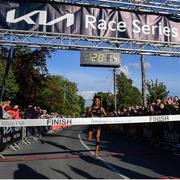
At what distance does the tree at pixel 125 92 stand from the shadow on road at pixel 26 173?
2034 inches

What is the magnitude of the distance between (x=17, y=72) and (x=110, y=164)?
17.8m

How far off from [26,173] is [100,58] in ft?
29.2

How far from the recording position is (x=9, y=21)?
16016 mm

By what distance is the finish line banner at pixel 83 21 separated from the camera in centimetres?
1622

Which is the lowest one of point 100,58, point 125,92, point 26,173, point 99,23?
point 26,173

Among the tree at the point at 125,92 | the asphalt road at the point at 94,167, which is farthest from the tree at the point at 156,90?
the asphalt road at the point at 94,167

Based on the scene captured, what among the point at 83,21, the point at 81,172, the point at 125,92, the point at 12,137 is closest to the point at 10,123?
the point at 81,172

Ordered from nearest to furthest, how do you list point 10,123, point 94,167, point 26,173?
1. point 26,173
2. point 94,167
3. point 10,123

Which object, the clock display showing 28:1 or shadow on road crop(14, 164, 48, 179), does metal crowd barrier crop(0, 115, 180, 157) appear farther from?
the clock display showing 28:1

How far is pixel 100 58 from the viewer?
54.9 ft

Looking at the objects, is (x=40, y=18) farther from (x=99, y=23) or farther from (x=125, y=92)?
(x=125, y=92)

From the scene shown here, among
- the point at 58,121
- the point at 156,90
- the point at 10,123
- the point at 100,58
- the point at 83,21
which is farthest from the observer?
the point at 156,90

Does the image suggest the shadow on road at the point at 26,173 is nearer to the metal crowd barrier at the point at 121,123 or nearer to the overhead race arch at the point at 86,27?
the metal crowd barrier at the point at 121,123

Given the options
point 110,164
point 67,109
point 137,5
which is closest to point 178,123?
point 110,164
